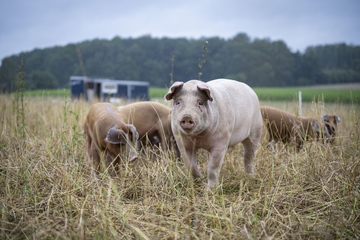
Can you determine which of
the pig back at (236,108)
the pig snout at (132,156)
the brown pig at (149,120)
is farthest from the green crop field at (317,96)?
the pig snout at (132,156)

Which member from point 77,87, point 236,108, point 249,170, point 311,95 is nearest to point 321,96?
point 311,95

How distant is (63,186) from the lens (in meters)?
2.69

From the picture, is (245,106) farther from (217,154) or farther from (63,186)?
(63,186)

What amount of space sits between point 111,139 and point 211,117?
1.29m

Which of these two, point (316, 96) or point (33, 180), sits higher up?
point (316, 96)

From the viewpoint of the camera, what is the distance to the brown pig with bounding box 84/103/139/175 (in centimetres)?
328

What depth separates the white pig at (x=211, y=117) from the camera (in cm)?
252

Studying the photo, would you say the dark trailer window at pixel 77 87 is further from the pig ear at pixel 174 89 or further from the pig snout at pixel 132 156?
the pig ear at pixel 174 89

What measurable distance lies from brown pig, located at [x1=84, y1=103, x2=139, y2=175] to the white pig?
0.70 meters

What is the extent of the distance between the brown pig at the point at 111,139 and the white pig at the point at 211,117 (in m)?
0.70

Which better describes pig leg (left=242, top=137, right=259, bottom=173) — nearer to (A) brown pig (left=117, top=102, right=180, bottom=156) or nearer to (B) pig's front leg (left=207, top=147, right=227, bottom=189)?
(B) pig's front leg (left=207, top=147, right=227, bottom=189)

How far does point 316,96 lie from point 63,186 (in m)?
4.19

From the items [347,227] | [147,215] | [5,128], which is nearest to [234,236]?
[147,215]

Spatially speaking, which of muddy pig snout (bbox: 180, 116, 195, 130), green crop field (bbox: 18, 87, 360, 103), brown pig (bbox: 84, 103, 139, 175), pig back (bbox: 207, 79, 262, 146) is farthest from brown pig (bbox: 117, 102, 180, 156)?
muddy pig snout (bbox: 180, 116, 195, 130)
